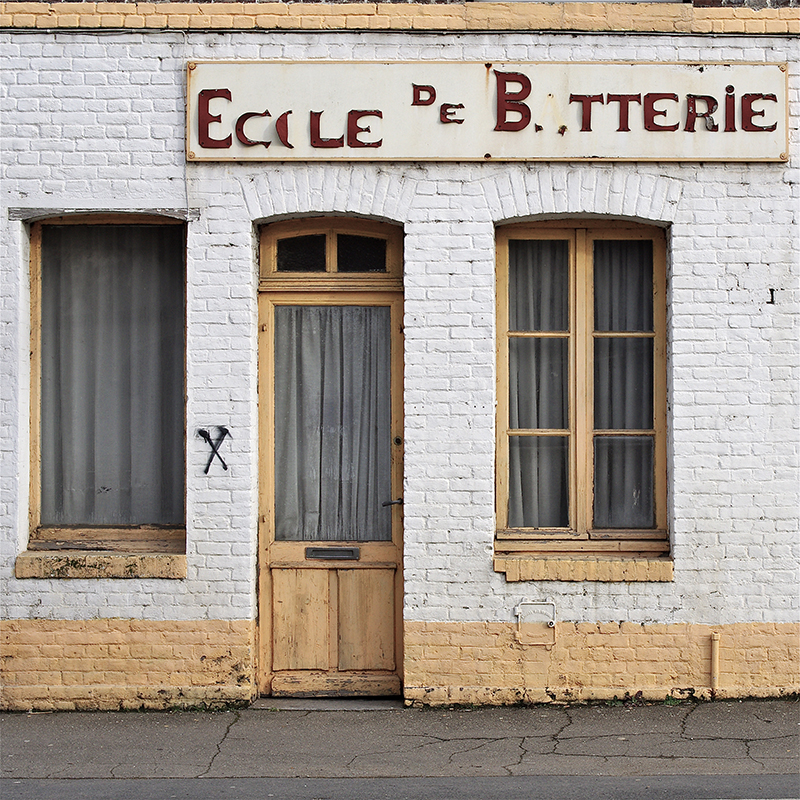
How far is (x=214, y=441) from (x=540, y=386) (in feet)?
7.29

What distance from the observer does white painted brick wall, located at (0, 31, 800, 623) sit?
606cm

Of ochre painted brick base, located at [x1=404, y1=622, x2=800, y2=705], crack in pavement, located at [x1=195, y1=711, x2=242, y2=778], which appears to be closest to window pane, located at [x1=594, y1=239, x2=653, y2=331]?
ochre painted brick base, located at [x1=404, y1=622, x2=800, y2=705]

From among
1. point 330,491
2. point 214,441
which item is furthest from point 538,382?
point 214,441

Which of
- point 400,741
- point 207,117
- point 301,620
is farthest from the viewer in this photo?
point 301,620

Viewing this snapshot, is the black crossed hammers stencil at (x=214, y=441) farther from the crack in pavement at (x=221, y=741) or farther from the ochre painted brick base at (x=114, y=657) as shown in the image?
the crack in pavement at (x=221, y=741)

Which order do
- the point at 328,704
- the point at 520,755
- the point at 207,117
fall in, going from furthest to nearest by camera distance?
the point at 328,704, the point at 207,117, the point at 520,755

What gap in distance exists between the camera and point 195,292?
609cm

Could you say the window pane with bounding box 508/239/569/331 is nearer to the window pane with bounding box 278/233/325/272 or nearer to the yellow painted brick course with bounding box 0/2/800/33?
the window pane with bounding box 278/233/325/272

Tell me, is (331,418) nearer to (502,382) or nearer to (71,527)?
(502,382)

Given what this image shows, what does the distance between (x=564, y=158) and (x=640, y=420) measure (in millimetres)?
1825

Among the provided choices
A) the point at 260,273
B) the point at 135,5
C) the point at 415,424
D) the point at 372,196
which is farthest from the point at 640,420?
the point at 135,5

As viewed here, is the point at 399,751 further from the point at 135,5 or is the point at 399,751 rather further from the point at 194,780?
the point at 135,5

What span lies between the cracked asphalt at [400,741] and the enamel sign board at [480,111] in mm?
3551

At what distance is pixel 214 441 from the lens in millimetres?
6090
